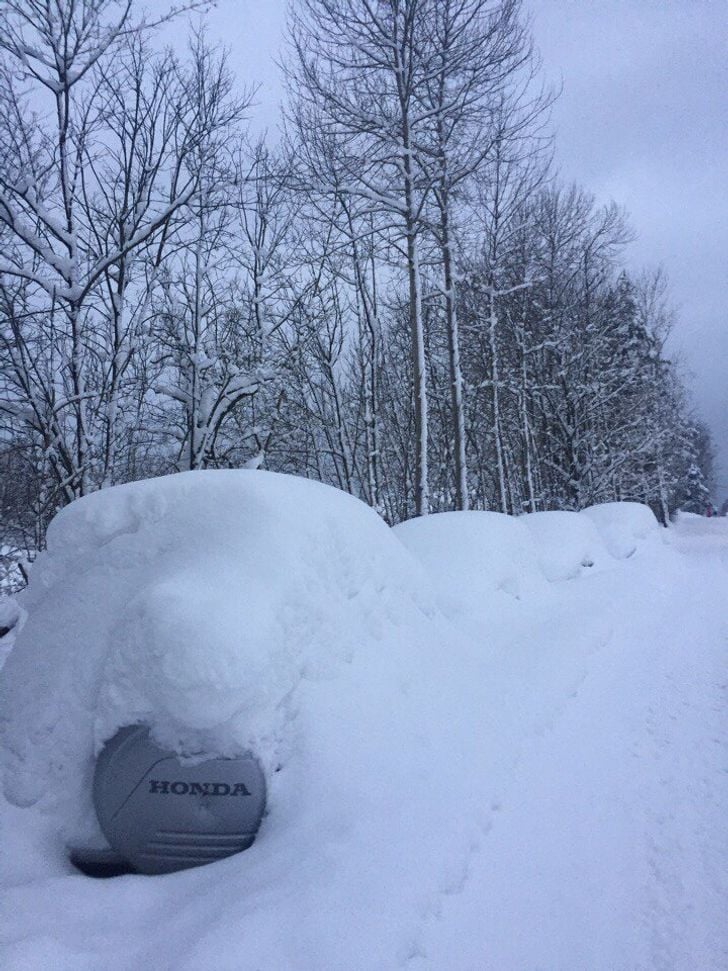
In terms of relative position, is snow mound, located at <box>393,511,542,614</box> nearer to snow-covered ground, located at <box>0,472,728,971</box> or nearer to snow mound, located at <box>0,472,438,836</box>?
snow-covered ground, located at <box>0,472,728,971</box>

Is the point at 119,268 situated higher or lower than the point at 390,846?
higher

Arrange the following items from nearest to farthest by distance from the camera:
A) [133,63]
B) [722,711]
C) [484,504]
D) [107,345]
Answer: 1. [722,711]
2. [133,63]
3. [107,345]
4. [484,504]

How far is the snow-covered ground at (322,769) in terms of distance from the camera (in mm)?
2311

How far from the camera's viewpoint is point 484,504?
92.8 feet

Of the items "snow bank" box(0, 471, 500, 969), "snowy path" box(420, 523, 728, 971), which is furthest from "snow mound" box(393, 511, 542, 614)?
"snow bank" box(0, 471, 500, 969)

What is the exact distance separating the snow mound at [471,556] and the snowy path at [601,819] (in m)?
0.70

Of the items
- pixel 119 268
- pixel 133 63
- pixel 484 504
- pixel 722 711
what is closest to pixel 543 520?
pixel 722 711

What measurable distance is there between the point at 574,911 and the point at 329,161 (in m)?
13.0

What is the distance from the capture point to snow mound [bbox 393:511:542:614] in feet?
20.4

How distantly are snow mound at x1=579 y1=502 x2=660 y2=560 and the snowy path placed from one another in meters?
7.86

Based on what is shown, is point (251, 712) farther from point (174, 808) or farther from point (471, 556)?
point (471, 556)

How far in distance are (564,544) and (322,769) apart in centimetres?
840

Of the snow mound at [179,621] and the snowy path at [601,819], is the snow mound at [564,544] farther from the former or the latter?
the snow mound at [179,621]

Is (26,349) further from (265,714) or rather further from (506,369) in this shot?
(506,369)
